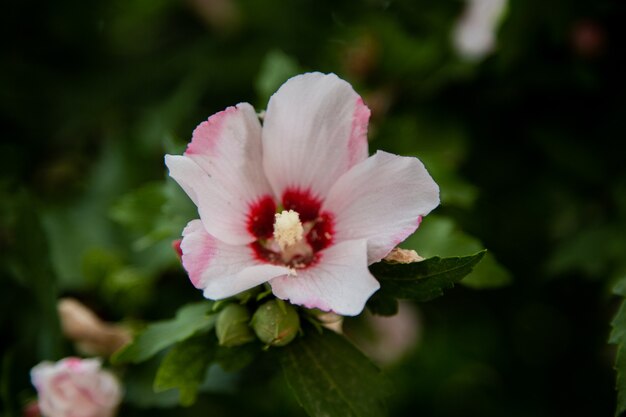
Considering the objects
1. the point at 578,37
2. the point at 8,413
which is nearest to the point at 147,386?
the point at 8,413

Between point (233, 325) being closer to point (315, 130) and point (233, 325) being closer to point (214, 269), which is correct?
point (214, 269)

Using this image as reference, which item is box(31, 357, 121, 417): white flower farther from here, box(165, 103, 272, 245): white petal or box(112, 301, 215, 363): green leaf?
box(165, 103, 272, 245): white petal

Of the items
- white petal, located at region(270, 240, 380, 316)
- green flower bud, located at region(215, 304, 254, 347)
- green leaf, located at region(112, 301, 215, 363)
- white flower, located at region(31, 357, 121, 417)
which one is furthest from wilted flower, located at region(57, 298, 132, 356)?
white petal, located at region(270, 240, 380, 316)

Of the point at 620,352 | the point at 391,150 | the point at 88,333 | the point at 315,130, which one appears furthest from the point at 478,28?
the point at 88,333

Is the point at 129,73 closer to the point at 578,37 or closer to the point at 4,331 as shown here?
the point at 4,331

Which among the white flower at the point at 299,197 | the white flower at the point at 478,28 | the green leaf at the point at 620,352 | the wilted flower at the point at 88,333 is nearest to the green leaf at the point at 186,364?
the white flower at the point at 299,197

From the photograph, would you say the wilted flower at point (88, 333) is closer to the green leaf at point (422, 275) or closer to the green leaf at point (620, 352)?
the green leaf at point (422, 275)
